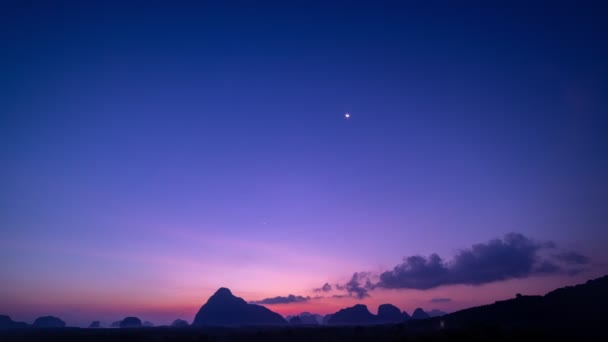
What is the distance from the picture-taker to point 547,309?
6488 centimetres

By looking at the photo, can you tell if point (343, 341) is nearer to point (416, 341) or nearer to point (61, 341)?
point (416, 341)

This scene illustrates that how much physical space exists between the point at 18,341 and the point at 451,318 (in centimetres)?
9500

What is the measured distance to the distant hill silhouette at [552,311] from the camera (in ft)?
177

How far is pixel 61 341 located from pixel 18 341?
31.7 feet

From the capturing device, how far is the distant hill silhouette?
53838mm

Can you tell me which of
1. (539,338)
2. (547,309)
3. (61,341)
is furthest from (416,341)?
(61,341)

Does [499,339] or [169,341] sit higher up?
[499,339]

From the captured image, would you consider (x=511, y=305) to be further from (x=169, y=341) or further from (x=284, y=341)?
(x=169, y=341)

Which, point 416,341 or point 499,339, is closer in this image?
point 499,339

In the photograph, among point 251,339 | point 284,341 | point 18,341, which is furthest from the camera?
point 18,341

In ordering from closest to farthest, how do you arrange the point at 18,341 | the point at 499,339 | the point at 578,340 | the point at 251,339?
the point at 499,339
the point at 578,340
the point at 251,339
the point at 18,341

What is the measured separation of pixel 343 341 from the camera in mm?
61125

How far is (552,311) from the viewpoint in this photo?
2498 inches

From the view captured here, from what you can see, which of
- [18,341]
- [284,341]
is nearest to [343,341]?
[284,341]
